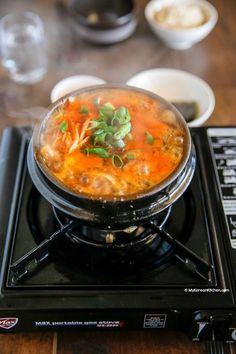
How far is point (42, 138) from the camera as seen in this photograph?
113 cm

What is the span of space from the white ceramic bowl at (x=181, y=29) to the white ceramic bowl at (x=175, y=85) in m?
0.17

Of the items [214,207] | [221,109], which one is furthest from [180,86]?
[214,207]

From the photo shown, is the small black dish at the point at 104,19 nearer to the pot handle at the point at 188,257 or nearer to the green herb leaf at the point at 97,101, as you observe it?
the green herb leaf at the point at 97,101

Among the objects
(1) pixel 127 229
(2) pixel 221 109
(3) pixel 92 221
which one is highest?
(3) pixel 92 221

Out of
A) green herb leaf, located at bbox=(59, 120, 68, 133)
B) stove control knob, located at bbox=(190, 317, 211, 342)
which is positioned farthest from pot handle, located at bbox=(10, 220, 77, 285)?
stove control knob, located at bbox=(190, 317, 211, 342)

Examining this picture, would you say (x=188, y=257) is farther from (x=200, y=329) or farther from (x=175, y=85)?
(x=175, y=85)

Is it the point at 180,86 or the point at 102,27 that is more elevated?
the point at 102,27

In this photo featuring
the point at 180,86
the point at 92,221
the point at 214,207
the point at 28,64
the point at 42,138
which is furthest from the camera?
the point at 28,64

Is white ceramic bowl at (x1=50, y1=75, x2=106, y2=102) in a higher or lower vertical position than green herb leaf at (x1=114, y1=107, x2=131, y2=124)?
lower

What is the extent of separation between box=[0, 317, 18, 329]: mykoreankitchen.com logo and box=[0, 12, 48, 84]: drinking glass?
994 millimetres

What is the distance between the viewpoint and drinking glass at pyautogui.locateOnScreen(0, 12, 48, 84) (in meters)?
1.81

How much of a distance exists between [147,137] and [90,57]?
854 millimetres

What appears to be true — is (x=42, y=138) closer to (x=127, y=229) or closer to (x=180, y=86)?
(x=127, y=229)

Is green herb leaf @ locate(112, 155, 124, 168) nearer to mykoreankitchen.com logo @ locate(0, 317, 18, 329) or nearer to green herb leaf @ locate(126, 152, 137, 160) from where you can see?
green herb leaf @ locate(126, 152, 137, 160)
